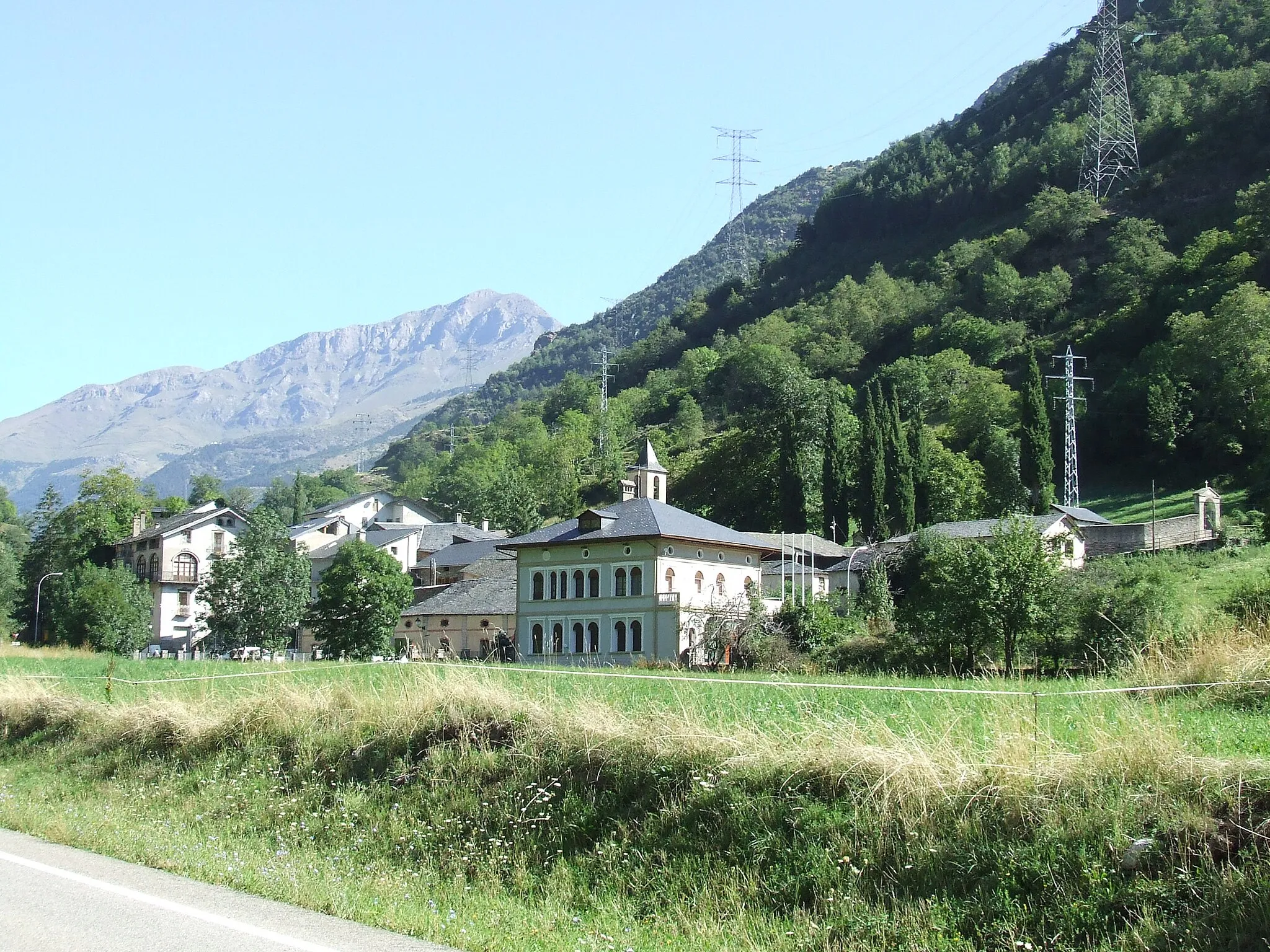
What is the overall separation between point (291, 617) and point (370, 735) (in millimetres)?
71149

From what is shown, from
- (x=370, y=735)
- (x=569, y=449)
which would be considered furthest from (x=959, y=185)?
(x=370, y=735)

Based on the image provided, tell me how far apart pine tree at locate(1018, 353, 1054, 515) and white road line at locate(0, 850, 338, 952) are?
80709mm

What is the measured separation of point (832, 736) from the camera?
39.5 feet

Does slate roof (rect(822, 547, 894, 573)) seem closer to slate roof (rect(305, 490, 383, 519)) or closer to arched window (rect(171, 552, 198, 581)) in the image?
arched window (rect(171, 552, 198, 581))

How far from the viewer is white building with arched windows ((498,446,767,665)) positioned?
6456 cm

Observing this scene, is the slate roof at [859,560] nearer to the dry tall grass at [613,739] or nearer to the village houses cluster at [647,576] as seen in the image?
the village houses cluster at [647,576]

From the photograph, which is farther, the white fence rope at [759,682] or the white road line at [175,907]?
the white fence rope at [759,682]

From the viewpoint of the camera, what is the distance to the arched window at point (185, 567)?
109 metres

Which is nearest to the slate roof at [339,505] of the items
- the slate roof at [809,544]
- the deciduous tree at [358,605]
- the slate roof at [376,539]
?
the slate roof at [376,539]

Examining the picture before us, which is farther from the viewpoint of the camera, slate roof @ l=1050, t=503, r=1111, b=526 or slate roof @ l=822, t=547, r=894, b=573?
slate roof @ l=1050, t=503, r=1111, b=526

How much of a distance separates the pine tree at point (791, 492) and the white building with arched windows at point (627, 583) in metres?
19.4

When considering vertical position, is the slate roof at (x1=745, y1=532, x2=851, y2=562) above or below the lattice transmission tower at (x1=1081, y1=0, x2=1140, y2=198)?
below

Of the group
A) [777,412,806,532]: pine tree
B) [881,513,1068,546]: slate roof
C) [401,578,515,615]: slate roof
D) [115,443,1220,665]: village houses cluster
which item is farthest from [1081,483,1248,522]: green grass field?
[401,578,515,615]: slate roof

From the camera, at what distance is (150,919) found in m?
10.6
